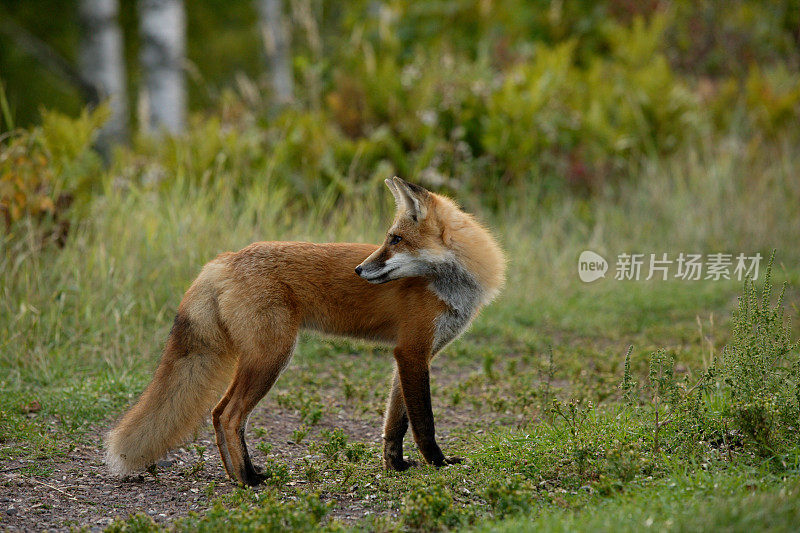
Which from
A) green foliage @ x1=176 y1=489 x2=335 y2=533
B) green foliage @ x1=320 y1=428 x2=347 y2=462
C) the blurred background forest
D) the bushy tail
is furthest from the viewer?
the blurred background forest

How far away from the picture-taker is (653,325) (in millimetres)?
7664

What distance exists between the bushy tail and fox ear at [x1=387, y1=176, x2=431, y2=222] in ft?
4.41

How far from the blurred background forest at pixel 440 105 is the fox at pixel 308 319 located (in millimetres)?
3195

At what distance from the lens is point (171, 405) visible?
161 inches

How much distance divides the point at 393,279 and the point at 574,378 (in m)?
2.37

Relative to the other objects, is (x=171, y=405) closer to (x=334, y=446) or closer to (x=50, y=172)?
(x=334, y=446)

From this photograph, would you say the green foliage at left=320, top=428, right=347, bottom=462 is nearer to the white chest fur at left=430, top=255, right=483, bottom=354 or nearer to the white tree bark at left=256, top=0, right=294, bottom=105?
the white chest fur at left=430, top=255, right=483, bottom=354

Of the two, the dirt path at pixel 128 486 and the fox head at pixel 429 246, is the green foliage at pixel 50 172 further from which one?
the fox head at pixel 429 246

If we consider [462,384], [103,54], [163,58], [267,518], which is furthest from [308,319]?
[163,58]

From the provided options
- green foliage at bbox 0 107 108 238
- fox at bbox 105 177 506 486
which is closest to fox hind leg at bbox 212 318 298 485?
fox at bbox 105 177 506 486

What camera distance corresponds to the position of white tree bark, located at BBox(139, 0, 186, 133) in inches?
516

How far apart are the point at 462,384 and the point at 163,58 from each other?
9.78 m

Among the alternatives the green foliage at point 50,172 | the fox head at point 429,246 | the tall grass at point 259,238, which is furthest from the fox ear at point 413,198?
the green foliage at point 50,172

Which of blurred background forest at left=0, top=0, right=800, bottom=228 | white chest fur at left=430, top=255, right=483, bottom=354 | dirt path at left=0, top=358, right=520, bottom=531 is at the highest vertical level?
blurred background forest at left=0, top=0, right=800, bottom=228
